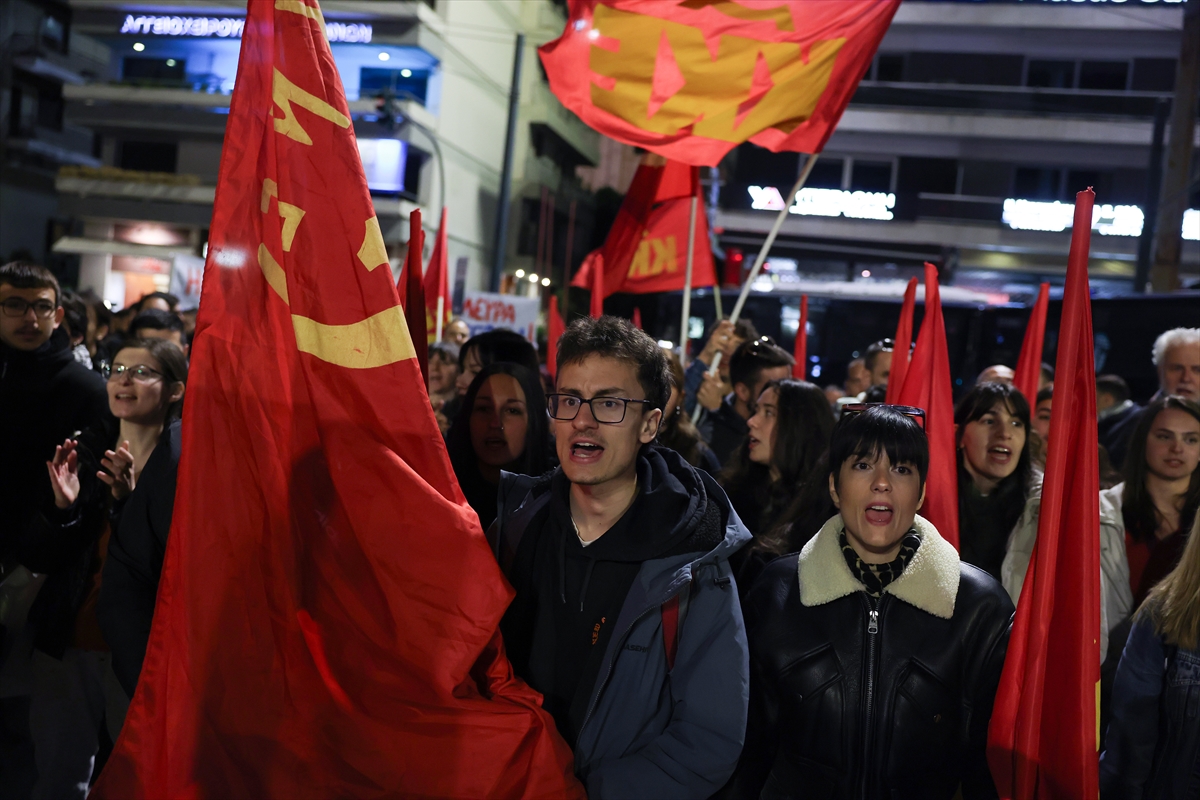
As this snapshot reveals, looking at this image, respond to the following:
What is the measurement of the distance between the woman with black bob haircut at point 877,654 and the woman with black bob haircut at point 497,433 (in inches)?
50.2

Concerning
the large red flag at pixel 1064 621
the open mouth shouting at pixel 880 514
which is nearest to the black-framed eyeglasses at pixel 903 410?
the open mouth shouting at pixel 880 514

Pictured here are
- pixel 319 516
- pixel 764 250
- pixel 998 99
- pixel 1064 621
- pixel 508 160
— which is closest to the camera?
pixel 319 516

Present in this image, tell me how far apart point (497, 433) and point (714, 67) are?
2.47 m

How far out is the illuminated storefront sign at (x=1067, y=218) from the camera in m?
26.4

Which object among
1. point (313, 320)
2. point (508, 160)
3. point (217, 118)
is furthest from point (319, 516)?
point (217, 118)

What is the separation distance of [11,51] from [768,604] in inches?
1484

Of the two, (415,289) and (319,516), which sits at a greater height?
(415,289)

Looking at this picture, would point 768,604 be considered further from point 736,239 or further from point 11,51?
point 11,51

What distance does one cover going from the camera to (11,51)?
33.5 m

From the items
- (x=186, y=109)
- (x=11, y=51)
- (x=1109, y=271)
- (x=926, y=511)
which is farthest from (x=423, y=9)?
(x=926, y=511)

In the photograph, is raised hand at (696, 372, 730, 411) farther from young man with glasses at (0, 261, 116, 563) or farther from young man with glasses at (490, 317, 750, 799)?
young man with glasses at (490, 317, 750, 799)

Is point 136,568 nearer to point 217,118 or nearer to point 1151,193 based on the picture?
point 1151,193

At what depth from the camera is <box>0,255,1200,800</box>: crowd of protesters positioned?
2408 millimetres

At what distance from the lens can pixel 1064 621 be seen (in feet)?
8.52
